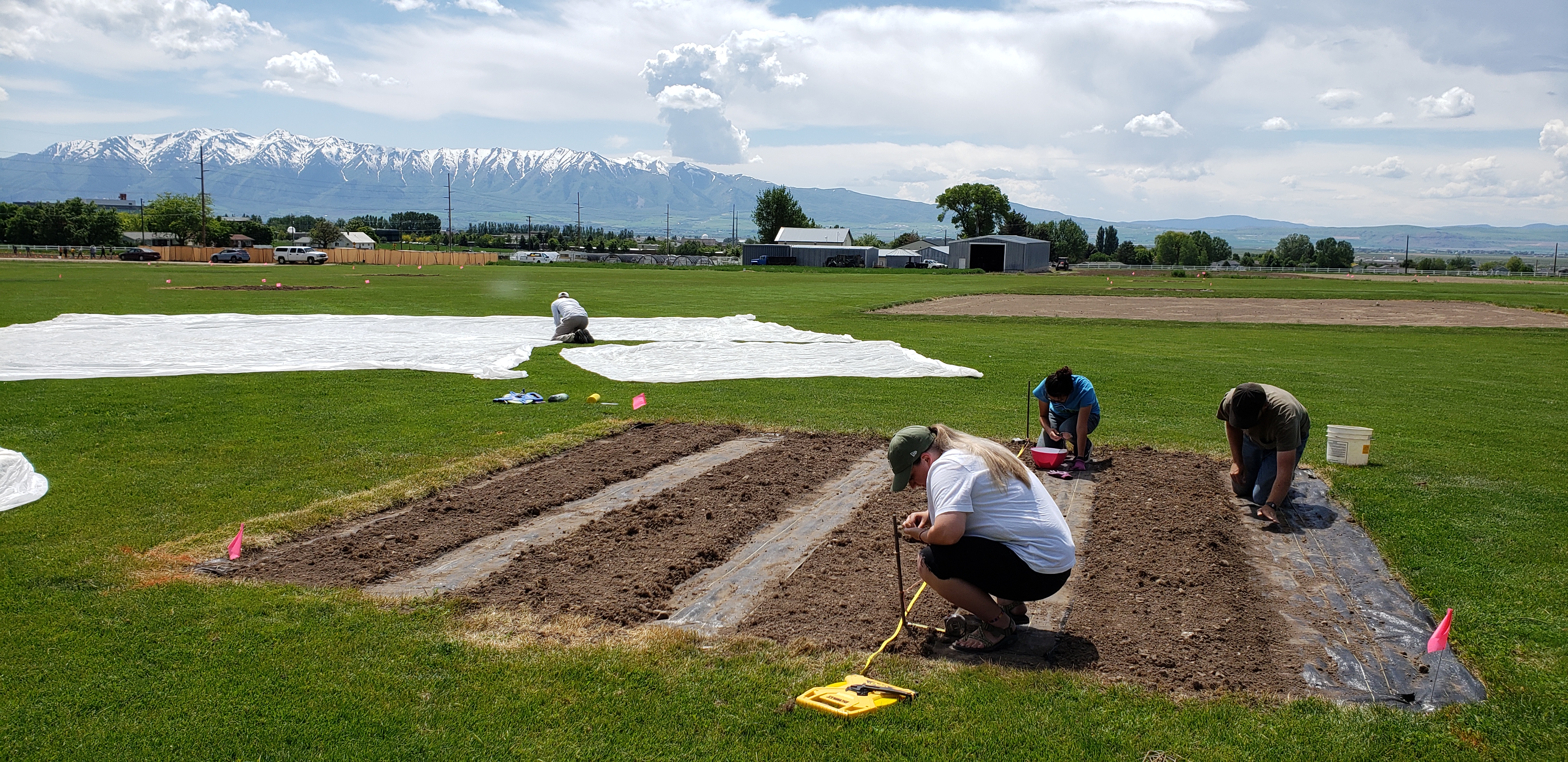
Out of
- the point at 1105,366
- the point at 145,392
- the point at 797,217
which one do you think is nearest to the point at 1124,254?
the point at 797,217

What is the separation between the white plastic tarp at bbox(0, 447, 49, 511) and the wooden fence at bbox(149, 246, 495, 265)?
81.8m

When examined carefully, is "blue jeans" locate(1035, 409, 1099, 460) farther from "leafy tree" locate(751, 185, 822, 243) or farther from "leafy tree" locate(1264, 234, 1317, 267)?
"leafy tree" locate(1264, 234, 1317, 267)

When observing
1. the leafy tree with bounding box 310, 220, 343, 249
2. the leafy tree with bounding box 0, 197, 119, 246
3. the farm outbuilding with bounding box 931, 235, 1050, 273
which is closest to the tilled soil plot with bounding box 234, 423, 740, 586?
the farm outbuilding with bounding box 931, 235, 1050, 273

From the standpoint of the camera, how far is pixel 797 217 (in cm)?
16188

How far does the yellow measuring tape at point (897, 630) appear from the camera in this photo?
523 cm

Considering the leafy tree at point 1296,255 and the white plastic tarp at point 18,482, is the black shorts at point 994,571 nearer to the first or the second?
the white plastic tarp at point 18,482

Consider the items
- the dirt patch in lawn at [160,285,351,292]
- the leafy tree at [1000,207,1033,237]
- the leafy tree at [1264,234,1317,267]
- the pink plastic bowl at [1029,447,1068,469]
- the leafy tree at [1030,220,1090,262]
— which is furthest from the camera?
the leafy tree at [1030,220,1090,262]

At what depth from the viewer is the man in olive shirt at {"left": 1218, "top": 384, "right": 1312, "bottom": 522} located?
830cm

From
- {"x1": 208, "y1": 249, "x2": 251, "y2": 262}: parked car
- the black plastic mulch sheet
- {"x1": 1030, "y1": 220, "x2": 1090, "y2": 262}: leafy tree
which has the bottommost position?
the black plastic mulch sheet

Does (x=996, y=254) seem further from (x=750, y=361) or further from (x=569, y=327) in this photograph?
(x=750, y=361)

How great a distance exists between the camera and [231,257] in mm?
81250

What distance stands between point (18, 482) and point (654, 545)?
→ 613 centimetres

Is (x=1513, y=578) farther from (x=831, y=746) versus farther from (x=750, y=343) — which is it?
(x=750, y=343)

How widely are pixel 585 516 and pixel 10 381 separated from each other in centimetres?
1231
